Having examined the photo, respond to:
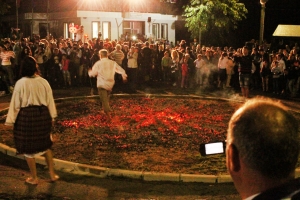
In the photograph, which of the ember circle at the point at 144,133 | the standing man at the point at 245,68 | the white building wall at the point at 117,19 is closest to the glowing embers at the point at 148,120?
the ember circle at the point at 144,133

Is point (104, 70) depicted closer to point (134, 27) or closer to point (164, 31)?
point (134, 27)

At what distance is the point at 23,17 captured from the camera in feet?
119

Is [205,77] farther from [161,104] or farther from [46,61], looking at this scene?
[46,61]

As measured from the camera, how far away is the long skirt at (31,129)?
6.55 metres

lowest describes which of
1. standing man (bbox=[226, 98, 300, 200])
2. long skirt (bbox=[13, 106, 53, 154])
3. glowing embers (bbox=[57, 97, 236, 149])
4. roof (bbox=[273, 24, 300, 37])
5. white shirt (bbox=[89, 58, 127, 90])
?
glowing embers (bbox=[57, 97, 236, 149])

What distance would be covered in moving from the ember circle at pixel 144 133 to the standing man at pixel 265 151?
5951 mm

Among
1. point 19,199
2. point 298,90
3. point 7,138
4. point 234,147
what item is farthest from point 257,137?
point 298,90

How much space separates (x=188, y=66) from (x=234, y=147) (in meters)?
17.5

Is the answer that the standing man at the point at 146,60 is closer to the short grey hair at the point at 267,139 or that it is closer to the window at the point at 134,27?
the window at the point at 134,27

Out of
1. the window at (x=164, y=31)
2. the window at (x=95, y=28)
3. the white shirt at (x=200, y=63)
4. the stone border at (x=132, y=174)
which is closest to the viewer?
the stone border at (x=132, y=174)

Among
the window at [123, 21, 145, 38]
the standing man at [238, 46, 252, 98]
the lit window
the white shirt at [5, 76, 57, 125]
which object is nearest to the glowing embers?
the standing man at [238, 46, 252, 98]

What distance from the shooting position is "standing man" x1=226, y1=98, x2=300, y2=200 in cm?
160

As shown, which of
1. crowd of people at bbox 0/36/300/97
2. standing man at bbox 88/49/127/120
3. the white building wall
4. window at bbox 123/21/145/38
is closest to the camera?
standing man at bbox 88/49/127/120

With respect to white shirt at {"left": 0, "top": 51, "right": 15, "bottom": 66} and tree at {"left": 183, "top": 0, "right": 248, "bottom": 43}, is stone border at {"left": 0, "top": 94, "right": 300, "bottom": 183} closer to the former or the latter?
white shirt at {"left": 0, "top": 51, "right": 15, "bottom": 66}
